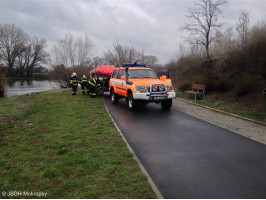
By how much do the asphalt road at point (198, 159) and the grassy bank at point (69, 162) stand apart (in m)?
0.46

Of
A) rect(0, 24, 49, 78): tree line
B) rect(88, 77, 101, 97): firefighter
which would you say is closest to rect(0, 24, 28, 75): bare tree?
rect(0, 24, 49, 78): tree line

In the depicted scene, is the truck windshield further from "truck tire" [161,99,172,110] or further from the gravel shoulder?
the gravel shoulder

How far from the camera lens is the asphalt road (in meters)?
3.38

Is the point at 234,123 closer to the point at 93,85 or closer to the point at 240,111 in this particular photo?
the point at 240,111

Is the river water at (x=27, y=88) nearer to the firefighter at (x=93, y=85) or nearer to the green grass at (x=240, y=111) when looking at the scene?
the firefighter at (x=93, y=85)

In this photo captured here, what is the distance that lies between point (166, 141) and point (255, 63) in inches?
357

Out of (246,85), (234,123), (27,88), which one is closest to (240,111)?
(234,123)

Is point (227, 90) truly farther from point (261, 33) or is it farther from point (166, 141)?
point (166, 141)

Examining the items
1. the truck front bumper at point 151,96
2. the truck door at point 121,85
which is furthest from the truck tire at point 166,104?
the truck door at point 121,85

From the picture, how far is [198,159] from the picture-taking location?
4.55 m

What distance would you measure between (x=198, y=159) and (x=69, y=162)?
270 cm

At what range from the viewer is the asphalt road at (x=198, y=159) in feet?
11.1

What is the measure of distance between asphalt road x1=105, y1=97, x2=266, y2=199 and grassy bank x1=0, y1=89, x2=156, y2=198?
0.46m

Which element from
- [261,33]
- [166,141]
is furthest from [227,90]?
[166,141]
